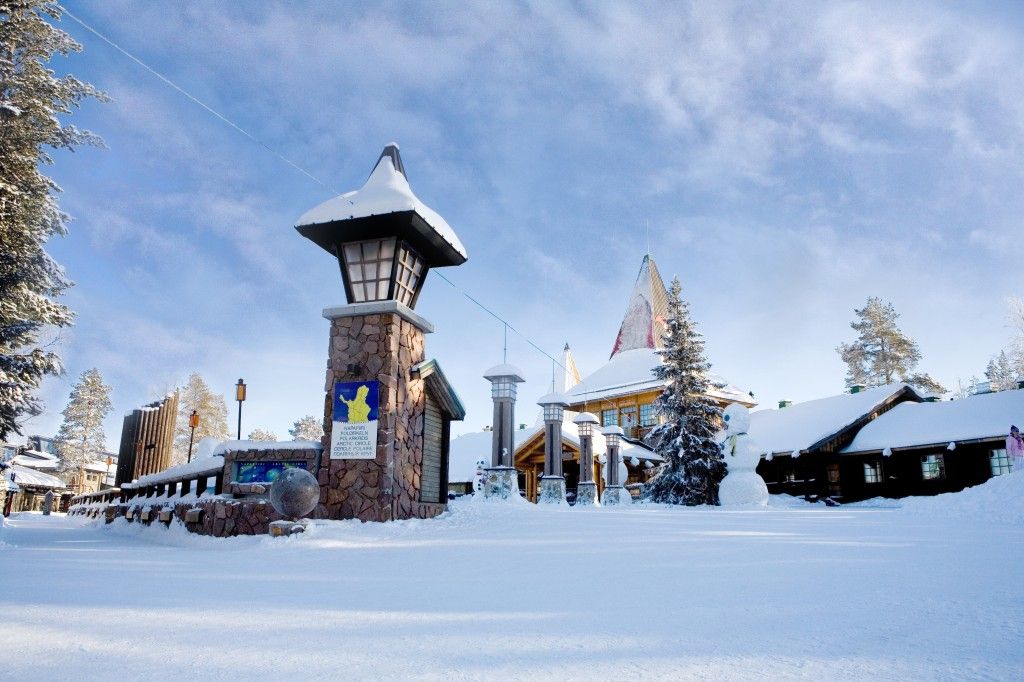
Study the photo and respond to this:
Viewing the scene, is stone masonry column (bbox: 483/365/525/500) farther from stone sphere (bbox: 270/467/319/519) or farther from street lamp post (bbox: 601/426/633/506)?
stone sphere (bbox: 270/467/319/519)

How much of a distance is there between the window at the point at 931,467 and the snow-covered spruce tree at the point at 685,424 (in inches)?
314

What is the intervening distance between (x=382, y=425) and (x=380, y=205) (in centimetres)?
368

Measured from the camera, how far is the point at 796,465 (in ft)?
86.6

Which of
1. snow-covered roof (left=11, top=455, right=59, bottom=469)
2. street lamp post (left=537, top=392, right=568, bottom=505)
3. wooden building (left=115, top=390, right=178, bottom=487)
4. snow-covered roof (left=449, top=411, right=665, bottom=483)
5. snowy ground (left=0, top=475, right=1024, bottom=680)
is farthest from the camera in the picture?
snow-covered roof (left=11, top=455, right=59, bottom=469)

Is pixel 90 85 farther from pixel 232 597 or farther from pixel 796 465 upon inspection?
pixel 796 465

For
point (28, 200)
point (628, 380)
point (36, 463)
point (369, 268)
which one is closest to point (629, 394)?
point (628, 380)

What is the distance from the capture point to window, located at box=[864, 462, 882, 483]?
25.1m

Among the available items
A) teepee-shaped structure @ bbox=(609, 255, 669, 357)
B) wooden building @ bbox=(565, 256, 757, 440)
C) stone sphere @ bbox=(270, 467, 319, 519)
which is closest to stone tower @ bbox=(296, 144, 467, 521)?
stone sphere @ bbox=(270, 467, 319, 519)

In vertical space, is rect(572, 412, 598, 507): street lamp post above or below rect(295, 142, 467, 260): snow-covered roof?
below

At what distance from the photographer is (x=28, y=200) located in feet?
45.2

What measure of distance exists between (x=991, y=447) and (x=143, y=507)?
26.0 m

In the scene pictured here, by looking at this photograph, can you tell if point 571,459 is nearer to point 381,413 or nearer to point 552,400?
point 552,400

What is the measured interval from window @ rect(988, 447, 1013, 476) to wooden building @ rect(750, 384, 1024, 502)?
0.09 feet

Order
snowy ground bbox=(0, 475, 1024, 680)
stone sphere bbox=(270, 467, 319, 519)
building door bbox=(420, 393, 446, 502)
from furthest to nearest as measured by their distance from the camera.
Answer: building door bbox=(420, 393, 446, 502) → stone sphere bbox=(270, 467, 319, 519) → snowy ground bbox=(0, 475, 1024, 680)
